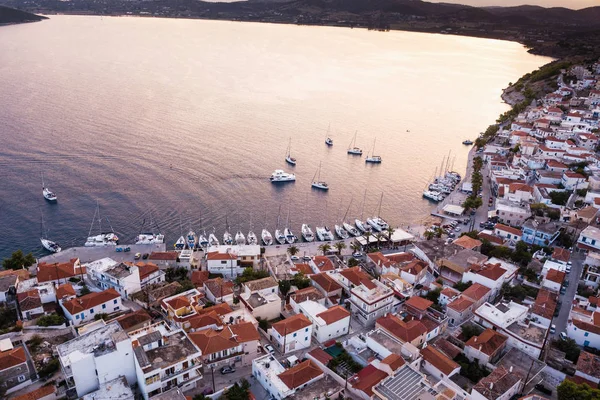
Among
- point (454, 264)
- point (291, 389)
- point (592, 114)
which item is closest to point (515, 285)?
point (454, 264)

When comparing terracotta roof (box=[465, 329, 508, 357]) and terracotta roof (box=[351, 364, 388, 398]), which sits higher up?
terracotta roof (box=[465, 329, 508, 357])

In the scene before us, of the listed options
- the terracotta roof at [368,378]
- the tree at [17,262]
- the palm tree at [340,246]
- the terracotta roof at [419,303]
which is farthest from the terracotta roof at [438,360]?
the tree at [17,262]

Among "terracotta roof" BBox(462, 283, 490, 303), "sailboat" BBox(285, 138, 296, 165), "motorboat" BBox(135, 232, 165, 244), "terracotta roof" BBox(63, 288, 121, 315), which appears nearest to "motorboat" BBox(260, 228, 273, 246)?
"motorboat" BBox(135, 232, 165, 244)

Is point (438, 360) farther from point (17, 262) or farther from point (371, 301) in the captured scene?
point (17, 262)

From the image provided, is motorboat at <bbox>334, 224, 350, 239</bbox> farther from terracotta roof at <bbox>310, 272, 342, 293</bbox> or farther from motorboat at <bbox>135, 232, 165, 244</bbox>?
motorboat at <bbox>135, 232, 165, 244</bbox>

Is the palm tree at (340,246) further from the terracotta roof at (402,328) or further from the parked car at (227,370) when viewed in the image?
the parked car at (227,370)

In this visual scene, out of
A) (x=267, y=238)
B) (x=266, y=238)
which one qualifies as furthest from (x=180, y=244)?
(x=267, y=238)
